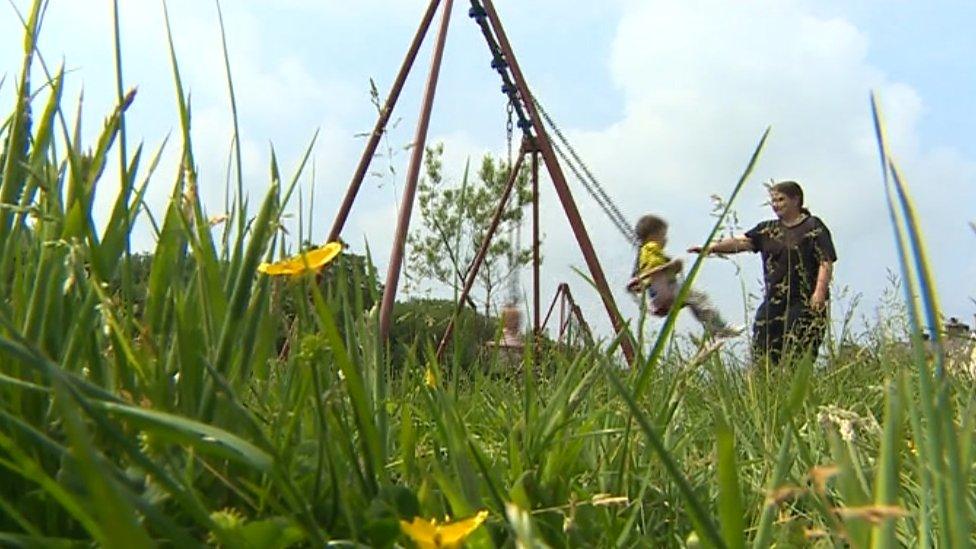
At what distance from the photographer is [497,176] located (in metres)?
11.3

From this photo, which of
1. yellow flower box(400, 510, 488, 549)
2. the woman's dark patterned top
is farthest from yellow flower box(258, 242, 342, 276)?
the woman's dark patterned top

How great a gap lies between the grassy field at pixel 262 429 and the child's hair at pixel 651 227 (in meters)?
4.05

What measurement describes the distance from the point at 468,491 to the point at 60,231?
333mm

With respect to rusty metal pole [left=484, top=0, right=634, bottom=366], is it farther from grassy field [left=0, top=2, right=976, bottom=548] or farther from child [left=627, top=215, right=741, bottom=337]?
grassy field [left=0, top=2, right=976, bottom=548]

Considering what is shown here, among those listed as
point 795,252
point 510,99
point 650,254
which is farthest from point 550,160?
point 650,254

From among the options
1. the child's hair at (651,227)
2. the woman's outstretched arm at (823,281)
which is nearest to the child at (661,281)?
the child's hair at (651,227)

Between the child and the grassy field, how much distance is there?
17cm

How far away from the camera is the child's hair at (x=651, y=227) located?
199 inches

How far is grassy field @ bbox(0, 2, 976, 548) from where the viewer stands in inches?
15.2

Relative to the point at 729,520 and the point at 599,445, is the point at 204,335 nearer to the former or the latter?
the point at 729,520

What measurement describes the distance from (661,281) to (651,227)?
2.17m

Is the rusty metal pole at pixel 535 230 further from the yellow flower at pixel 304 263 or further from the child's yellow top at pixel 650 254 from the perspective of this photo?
the yellow flower at pixel 304 263

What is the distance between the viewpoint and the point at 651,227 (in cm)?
511

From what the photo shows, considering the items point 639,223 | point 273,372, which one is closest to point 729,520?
point 273,372
